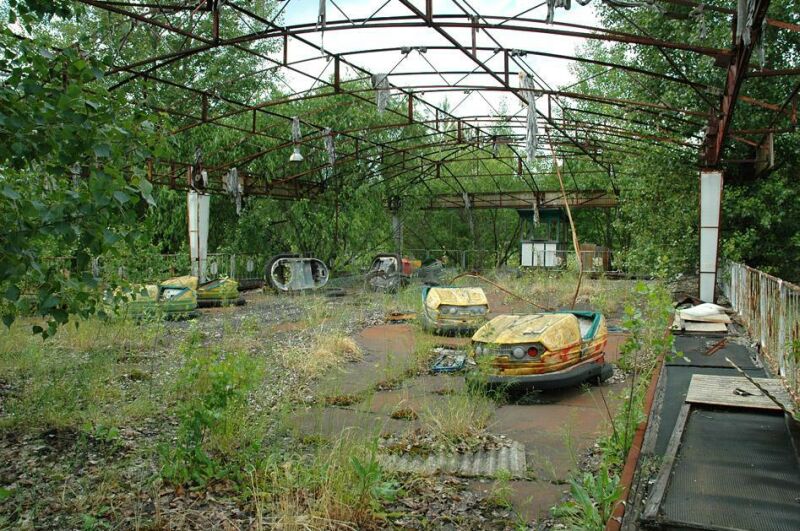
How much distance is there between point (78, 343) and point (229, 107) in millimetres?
16542

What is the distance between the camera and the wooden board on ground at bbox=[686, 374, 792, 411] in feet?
16.5

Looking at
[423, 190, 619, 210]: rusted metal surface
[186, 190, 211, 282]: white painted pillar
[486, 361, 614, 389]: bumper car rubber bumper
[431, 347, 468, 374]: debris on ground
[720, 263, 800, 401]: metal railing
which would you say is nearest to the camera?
[720, 263, 800, 401]: metal railing

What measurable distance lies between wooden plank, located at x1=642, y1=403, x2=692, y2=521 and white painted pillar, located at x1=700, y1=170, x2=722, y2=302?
6.90m

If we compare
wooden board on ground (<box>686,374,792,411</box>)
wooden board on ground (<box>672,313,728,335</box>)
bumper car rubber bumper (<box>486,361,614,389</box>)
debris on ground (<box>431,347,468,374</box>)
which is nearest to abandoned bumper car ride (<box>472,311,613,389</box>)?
bumper car rubber bumper (<box>486,361,614,389</box>)

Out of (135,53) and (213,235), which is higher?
(135,53)

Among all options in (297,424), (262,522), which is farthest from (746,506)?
(297,424)

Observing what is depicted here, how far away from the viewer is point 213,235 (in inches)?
899

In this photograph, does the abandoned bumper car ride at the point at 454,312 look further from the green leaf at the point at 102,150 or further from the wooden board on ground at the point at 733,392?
the green leaf at the point at 102,150

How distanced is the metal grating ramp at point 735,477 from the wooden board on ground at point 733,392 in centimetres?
Answer: 18

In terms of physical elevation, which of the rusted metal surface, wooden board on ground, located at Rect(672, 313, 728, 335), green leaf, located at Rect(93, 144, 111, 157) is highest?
the rusted metal surface

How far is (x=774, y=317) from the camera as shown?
6738mm

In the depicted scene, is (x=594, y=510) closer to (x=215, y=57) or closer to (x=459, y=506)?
(x=459, y=506)

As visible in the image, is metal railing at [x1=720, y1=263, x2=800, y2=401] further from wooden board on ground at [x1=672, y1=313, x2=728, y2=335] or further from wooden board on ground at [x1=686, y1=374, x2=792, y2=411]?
wooden board on ground at [x1=672, y1=313, x2=728, y2=335]

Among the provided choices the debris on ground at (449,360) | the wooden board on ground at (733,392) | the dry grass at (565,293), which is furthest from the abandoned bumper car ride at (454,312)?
the wooden board on ground at (733,392)
